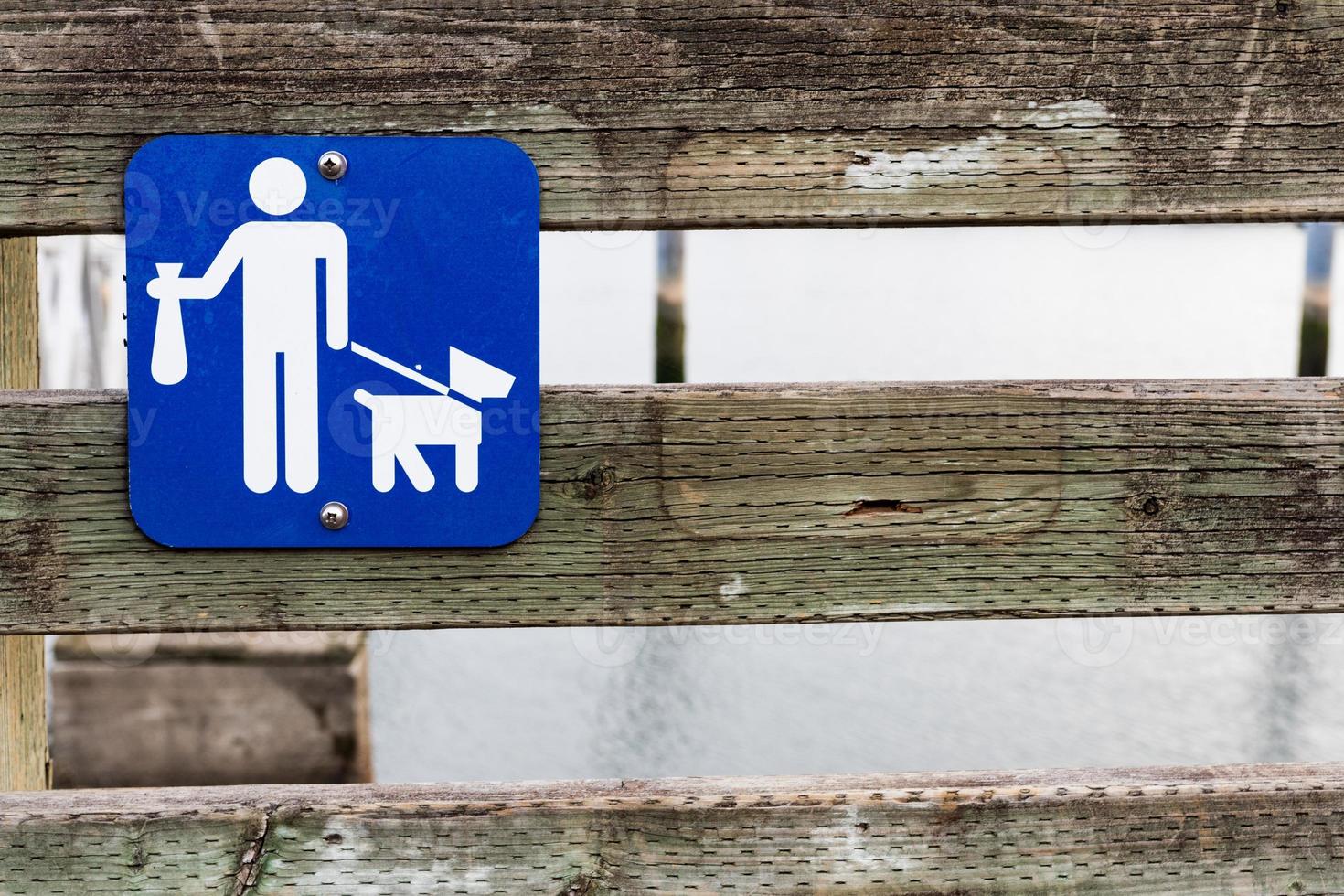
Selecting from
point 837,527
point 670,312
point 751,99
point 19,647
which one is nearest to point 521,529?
point 837,527

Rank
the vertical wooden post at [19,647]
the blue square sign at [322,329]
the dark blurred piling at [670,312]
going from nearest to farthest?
1. the blue square sign at [322,329]
2. the vertical wooden post at [19,647]
3. the dark blurred piling at [670,312]

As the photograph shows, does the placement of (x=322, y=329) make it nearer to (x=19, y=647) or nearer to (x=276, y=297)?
(x=276, y=297)

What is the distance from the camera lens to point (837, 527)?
121 centimetres

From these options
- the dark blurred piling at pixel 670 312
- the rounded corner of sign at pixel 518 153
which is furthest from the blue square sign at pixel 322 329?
the dark blurred piling at pixel 670 312

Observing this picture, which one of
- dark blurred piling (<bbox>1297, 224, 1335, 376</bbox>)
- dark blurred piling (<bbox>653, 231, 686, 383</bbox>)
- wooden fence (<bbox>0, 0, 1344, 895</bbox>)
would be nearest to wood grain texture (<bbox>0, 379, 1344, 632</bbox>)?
wooden fence (<bbox>0, 0, 1344, 895</bbox>)

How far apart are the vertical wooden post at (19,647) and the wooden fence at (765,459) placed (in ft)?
0.36

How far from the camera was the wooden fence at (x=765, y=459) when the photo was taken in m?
1.16

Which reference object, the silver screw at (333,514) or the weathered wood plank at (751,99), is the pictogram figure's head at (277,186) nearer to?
the weathered wood plank at (751,99)

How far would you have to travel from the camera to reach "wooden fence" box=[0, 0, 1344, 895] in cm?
116

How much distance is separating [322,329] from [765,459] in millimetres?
459

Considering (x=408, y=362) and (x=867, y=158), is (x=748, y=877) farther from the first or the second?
(x=867, y=158)

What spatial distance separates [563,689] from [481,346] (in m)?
5.77

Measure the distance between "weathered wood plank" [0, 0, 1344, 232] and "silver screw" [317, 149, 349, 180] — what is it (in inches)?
1.5

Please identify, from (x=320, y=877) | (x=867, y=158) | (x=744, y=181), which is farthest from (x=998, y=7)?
(x=320, y=877)
